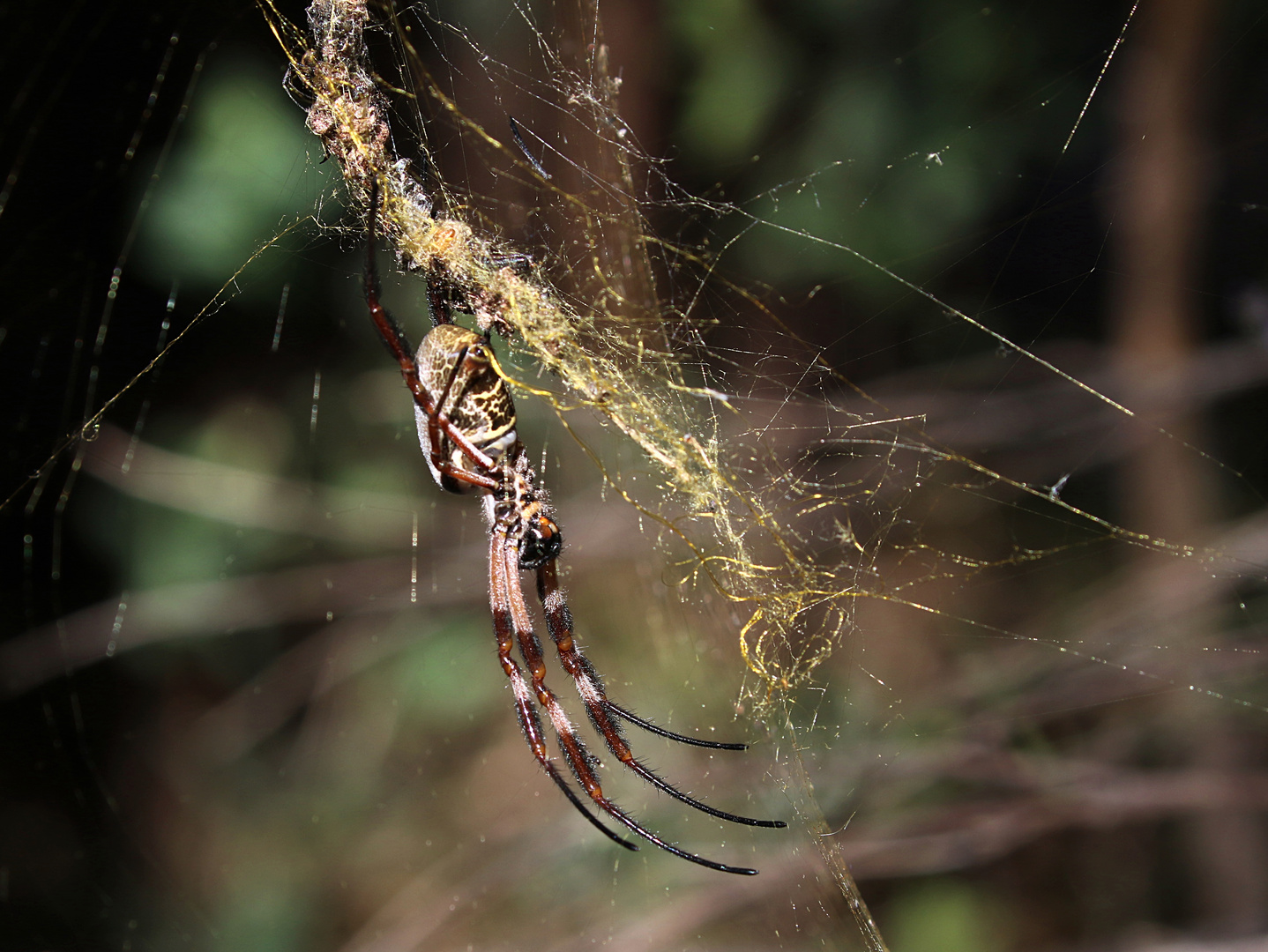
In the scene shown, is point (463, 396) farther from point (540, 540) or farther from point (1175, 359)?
point (1175, 359)

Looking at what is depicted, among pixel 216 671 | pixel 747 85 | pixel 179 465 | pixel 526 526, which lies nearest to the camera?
pixel 526 526

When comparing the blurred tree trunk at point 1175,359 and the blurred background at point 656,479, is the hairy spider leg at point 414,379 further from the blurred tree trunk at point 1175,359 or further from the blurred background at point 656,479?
the blurred tree trunk at point 1175,359

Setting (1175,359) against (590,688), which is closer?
(590,688)

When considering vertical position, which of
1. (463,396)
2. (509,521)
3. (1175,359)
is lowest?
(1175,359)

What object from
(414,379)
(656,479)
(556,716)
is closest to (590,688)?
(556,716)

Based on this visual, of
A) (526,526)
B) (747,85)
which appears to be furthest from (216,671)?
(747,85)

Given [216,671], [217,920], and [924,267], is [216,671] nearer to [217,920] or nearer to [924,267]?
[217,920]

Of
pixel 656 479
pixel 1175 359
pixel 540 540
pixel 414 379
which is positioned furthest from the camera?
pixel 1175 359
